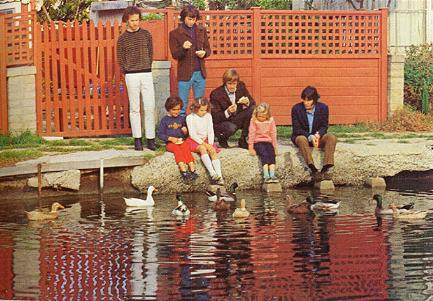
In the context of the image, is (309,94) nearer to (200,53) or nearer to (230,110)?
(230,110)

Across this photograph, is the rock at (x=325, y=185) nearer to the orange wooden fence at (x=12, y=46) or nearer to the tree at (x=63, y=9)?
the orange wooden fence at (x=12, y=46)

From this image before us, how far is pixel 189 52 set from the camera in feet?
68.9

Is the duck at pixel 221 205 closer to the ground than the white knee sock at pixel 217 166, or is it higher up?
closer to the ground

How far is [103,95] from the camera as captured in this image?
72.6 ft

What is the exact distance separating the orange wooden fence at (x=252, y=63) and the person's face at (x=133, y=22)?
1969 mm

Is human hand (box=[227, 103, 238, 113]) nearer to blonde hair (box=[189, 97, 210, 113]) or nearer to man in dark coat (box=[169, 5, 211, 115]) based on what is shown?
blonde hair (box=[189, 97, 210, 113])

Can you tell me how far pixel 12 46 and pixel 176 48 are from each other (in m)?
3.02

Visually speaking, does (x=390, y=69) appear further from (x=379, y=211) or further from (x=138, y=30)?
(x=379, y=211)

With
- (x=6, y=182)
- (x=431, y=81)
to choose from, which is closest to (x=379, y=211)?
(x=6, y=182)

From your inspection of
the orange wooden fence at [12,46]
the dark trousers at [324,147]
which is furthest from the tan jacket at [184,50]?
the orange wooden fence at [12,46]

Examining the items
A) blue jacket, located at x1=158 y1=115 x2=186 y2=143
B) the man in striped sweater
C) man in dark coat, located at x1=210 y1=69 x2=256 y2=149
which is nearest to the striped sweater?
the man in striped sweater

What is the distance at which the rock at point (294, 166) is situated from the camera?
19188 mm

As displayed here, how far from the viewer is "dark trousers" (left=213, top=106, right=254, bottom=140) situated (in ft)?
66.0

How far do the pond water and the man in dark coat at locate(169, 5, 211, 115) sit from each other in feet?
12.0
